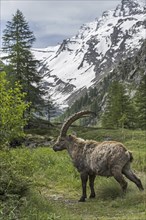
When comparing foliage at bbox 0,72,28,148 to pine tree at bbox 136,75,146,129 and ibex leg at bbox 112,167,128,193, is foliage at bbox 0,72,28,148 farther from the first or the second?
pine tree at bbox 136,75,146,129

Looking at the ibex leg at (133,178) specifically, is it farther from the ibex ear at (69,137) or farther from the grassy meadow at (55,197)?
the ibex ear at (69,137)

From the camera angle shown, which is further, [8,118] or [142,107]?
[142,107]

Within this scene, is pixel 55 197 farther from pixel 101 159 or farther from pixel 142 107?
pixel 142 107

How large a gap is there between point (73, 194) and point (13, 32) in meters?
35.3

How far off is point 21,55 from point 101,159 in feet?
114

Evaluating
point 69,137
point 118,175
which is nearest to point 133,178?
point 118,175

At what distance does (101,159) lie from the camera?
44.3ft

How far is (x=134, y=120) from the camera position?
2635 inches

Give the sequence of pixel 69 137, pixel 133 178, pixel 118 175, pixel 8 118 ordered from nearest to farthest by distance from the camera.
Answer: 1. pixel 8 118
2. pixel 118 175
3. pixel 133 178
4. pixel 69 137

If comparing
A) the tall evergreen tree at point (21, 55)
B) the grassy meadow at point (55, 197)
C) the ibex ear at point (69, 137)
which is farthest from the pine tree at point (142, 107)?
the ibex ear at point (69, 137)

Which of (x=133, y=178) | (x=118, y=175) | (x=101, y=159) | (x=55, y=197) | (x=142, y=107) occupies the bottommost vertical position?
(x=55, y=197)

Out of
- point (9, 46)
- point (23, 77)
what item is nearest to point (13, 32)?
point (9, 46)

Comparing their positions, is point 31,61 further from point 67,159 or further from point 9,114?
point 9,114

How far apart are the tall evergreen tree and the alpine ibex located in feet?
102
